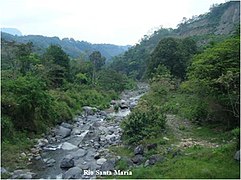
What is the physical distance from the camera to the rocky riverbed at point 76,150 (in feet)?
41.5

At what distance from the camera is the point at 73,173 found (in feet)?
39.7

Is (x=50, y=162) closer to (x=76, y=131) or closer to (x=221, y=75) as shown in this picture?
(x=76, y=131)

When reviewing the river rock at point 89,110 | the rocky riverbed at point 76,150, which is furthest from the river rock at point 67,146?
the river rock at point 89,110

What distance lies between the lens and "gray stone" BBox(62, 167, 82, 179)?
11.9 metres

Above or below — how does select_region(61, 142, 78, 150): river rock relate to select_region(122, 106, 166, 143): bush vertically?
below

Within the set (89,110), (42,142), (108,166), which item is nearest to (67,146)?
(42,142)

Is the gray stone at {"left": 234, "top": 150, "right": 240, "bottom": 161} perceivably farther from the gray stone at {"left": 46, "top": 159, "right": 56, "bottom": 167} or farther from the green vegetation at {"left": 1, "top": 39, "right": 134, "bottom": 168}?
the green vegetation at {"left": 1, "top": 39, "right": 134, "bottom": 168}

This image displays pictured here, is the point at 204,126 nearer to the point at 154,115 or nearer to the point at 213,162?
the point at 154,115

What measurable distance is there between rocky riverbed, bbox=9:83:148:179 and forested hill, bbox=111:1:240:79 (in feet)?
124

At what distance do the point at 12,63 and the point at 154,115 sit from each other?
18.3 m

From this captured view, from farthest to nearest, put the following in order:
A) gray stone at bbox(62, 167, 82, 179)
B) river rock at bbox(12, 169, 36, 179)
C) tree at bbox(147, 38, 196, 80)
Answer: tree at bbox(147, 38, 196, 80), river rock at bbox(12, 169, 36, 179), gray stone at bbox(62, 167, 82, 179)

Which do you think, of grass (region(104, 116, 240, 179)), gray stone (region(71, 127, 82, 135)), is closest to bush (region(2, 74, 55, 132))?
gray stone (region(71, 127, 82, 135))

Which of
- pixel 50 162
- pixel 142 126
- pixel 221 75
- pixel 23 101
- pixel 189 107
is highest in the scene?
pixel 221 75

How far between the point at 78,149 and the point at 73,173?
4.10 meters
